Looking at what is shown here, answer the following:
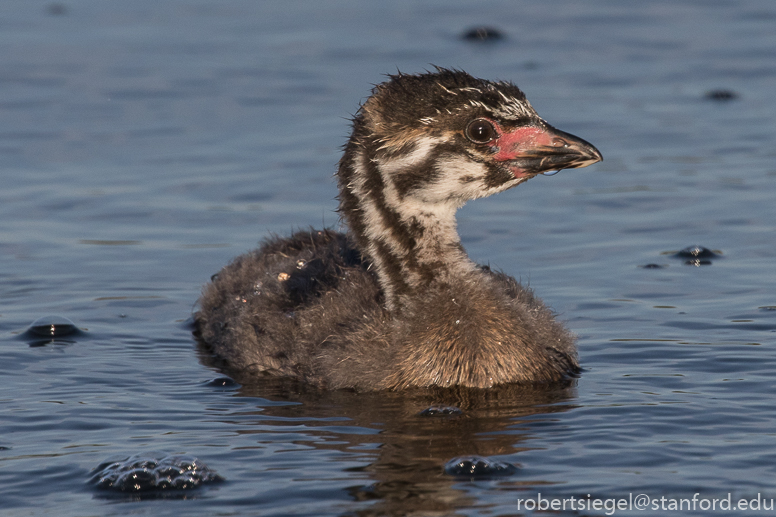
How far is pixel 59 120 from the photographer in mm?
18344

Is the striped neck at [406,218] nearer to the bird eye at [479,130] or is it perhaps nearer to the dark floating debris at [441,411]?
the bird eye at [479,130]

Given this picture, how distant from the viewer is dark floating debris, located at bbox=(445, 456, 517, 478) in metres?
8.34

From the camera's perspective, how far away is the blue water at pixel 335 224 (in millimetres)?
8531

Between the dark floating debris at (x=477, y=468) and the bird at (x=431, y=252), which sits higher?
the bird at (x=431, y=252)

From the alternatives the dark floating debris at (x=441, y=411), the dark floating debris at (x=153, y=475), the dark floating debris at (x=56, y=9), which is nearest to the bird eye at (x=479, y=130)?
the dark floating debris at (x=441, y=411)

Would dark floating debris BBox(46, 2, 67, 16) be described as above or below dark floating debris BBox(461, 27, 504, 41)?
above

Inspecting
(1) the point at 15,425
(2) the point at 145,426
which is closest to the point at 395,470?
(2) the point at 145,426

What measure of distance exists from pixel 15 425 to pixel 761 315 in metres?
6.44

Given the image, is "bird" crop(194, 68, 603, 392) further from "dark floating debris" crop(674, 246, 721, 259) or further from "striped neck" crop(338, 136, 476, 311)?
"dark floating debris" crop(674, 246, 721, 259)

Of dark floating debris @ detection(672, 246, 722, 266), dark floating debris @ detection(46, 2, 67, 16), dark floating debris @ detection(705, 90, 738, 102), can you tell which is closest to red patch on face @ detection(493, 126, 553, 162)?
dark floating debris @ detection(672, 246, 722, 266)

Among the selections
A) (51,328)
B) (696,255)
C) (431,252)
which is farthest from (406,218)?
(696,255)

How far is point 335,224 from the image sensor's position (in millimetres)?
12727

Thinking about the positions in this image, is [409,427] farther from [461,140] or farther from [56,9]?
[56,9]

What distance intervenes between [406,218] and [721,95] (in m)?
9.60
